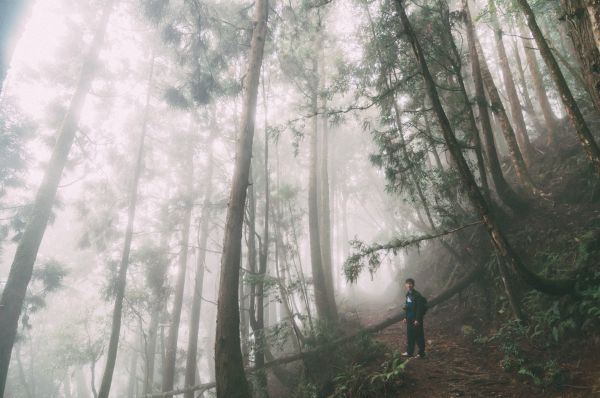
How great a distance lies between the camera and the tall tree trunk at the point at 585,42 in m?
2.97

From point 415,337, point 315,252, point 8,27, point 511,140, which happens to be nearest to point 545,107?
point 511,140

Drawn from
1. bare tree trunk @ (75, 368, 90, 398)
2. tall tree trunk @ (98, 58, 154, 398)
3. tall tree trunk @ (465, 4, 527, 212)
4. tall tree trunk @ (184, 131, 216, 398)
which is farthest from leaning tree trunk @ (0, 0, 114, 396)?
bare tree trunk @ (75, 368, 90, 398)

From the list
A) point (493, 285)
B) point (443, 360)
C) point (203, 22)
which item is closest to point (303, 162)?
point (203, 22)

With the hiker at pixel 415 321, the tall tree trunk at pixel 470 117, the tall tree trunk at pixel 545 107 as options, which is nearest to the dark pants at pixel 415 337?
the hiker at pixel 415 321

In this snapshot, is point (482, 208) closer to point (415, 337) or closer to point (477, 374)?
point (477, 374)

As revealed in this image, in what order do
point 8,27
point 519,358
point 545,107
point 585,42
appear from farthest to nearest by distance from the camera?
1. point 545,107
2. point 519,358
3. point 585,42
4. point 8,27

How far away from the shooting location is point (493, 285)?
850 cm

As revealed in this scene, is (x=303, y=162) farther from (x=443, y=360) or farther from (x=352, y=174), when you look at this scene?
(x=443, y=360)

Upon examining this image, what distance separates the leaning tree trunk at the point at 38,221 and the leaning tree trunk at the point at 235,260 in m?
5.92

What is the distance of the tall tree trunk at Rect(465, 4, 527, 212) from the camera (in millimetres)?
7941

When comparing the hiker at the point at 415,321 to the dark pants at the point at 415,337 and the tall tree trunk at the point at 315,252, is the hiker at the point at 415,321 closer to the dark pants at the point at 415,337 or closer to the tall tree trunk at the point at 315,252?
the dark pants at the point at 415,337

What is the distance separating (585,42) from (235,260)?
19.0ft

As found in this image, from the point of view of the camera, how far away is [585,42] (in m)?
3.05

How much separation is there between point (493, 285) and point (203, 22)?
10469mm
